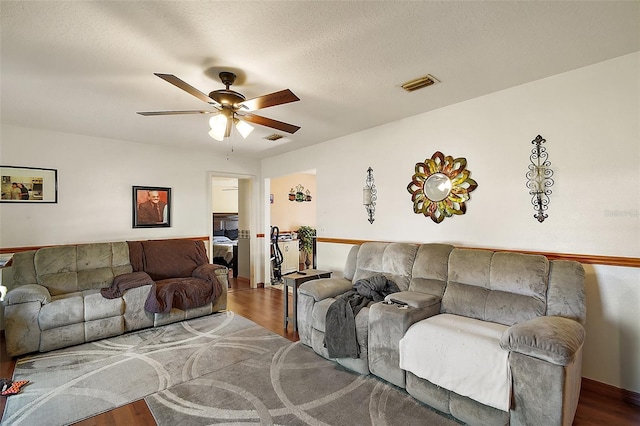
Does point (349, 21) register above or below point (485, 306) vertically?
above

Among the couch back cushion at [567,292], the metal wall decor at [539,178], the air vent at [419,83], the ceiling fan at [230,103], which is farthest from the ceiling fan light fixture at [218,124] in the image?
the couch back cushion at [567,292]

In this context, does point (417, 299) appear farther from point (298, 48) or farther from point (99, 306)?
point (99, 306)

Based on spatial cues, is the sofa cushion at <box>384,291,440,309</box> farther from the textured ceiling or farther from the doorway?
the doorway

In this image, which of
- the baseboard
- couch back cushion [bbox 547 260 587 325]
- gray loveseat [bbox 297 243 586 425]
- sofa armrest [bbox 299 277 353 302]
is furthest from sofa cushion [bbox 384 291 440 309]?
the baseboard

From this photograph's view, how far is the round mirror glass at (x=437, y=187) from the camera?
10.8 feet

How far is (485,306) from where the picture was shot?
2.47 metres

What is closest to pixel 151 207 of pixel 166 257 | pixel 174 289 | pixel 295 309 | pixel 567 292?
pixel 166 257

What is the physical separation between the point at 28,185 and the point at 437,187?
509cm

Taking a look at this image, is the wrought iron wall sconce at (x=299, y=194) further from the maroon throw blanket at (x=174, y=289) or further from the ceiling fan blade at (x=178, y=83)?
the ceiling fan blade at (x=178, y=83)

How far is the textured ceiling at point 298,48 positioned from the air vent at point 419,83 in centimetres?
7

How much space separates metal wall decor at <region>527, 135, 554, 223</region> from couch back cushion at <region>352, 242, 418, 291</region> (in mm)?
1156

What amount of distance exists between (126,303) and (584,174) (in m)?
4.87

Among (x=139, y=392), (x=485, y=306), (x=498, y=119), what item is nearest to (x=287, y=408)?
(x=139, y=392)

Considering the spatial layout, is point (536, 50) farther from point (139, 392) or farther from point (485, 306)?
point (139, 392)
